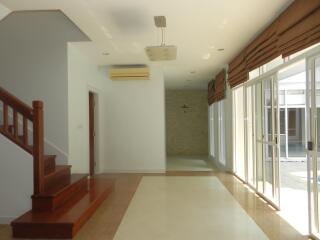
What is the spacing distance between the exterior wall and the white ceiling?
6.50 metres

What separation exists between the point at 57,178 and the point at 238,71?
4.23 meters

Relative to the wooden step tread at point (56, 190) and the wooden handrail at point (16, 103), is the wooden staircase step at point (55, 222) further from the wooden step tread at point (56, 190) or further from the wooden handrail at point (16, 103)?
the wooden handrail at point (16, 103)

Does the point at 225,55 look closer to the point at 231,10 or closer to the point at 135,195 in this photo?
the point at 231,10

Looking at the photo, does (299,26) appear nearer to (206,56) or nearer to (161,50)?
(161,50)

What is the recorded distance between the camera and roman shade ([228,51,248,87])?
19.8 feet

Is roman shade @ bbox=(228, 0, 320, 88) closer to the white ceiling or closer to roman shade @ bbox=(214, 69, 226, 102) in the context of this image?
the white ceiling

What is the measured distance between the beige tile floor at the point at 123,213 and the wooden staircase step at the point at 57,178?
2.33 ft

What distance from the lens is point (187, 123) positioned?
13.5 meters

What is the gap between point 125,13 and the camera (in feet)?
14.1

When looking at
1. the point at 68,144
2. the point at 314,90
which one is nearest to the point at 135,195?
the point at 68,144

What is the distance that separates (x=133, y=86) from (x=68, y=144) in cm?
316

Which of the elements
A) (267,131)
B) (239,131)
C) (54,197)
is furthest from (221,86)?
(54,197)

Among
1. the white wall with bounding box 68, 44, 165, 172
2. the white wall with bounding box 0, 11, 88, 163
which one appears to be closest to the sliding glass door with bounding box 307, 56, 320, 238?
the white wall with bounding box 0, 11, 88, 163

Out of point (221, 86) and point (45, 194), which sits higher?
point (221, 86)
